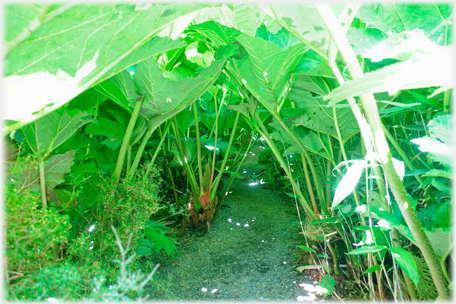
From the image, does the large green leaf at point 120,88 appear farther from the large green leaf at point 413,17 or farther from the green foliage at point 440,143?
the green foliage at point 440,143

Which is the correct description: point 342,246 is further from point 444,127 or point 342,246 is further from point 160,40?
point 160,40

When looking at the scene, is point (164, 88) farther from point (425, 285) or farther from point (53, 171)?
point (425, 285)

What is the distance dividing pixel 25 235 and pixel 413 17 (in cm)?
100

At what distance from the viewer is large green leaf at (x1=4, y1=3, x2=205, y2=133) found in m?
0.52

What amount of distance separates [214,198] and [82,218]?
926 mm

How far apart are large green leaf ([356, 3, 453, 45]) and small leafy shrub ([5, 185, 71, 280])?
879 mm

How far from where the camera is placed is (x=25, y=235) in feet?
1.77

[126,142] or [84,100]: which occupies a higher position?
[84,100]

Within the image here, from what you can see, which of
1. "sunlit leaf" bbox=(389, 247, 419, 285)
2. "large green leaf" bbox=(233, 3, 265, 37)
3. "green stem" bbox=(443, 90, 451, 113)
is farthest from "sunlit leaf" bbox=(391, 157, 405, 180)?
"large green leaf" bbox=(233, 3, 265, 37)

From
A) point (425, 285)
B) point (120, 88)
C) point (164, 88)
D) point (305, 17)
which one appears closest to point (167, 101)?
point (164, 88)

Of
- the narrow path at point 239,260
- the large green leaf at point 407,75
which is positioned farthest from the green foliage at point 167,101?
the narrow path at point 239,260

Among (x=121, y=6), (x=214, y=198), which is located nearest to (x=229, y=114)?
(x=214, y=198)

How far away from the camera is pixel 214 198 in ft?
5.62

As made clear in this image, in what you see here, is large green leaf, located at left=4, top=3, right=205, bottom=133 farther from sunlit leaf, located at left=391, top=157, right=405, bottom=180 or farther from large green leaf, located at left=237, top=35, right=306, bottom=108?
sunlit leaf, located at left=391, top=157, right=405, bottom=180
